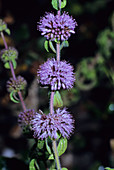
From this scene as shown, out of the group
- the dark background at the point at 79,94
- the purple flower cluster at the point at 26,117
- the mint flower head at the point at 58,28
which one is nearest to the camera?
the mint flower head at the point at 58,28

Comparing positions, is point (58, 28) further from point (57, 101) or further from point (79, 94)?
point (79, 94)

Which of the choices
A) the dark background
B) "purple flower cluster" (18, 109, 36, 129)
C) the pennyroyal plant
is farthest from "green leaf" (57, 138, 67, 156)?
the dark background

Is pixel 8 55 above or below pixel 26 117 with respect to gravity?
above

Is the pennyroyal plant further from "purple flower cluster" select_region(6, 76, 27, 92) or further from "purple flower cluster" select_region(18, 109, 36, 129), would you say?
"purple flower cluster" select_region(6, 76, 27, 92)

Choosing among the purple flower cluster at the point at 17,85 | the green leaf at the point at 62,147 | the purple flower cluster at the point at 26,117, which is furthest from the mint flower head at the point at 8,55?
the green leaf at the point at 62,147

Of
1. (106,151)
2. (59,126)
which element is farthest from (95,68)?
(59,126)

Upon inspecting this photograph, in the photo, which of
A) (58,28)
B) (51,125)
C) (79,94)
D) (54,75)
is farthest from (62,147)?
(79,94)

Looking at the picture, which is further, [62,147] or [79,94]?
[79,94]

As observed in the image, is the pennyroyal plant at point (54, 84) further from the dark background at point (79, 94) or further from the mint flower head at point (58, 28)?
the dark background at point (79, 94)

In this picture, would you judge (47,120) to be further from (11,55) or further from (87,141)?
(87,141)

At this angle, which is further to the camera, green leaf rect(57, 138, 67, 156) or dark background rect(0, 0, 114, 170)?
dark background rect(0, 0, 114, 170)

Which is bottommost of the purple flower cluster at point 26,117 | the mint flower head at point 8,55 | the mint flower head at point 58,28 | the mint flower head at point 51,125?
the mint flower head at point 51,125
